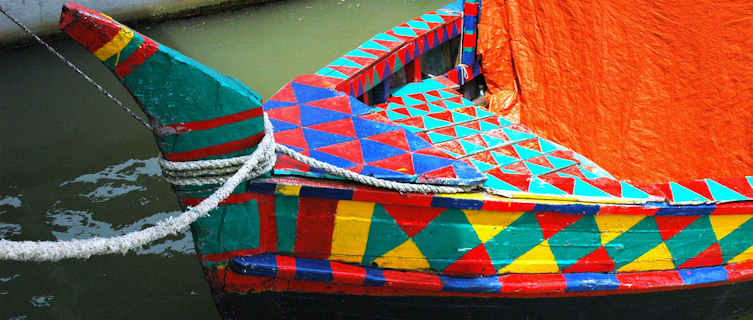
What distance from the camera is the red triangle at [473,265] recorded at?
7.03 feet

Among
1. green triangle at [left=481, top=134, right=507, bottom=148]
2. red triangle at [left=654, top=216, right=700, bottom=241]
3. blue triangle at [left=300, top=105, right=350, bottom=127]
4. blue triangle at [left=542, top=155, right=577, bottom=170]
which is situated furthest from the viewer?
green triangle at [left=481, top=134, right=507, bottom=148]

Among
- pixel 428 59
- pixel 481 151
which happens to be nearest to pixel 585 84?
pixel 481 151

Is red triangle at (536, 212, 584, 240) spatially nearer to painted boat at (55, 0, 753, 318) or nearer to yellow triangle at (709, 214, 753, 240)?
painted boat at (55, 0, 753, 318)

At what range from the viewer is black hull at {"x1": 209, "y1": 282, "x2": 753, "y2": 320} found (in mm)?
2203

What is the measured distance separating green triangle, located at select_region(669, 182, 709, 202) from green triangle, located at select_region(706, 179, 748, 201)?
6 cm

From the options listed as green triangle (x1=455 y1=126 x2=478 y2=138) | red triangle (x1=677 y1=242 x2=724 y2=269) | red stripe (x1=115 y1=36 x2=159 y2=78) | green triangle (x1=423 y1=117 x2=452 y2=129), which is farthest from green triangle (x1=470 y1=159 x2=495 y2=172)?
red stripe (x1=115 y1=36 x2=159 y2=78)

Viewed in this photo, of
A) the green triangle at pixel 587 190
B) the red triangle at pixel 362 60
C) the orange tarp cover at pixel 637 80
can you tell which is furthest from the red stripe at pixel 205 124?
the orange tarp cover at pixel 637 80

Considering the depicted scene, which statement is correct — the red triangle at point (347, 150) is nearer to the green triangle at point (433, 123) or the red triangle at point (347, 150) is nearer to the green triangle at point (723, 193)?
the green triangle at point (433, 123)

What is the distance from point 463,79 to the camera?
3.57 m

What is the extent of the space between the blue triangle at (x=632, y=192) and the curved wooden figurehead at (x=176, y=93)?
1.27 m

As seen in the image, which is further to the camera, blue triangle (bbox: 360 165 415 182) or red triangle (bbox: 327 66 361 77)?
red triangle (bbox: 327 66 361 77)

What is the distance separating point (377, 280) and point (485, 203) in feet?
1.47

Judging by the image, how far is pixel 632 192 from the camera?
86.0 inches

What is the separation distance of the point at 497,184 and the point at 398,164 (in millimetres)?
348
